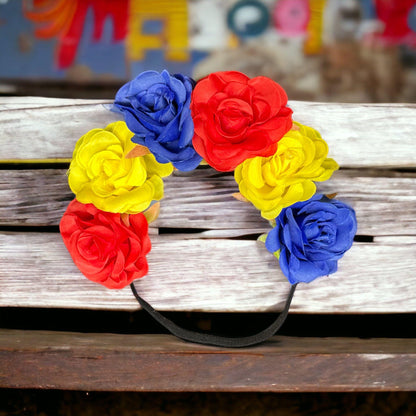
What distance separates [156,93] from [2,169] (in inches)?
17.3

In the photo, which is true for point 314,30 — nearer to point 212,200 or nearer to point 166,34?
point 166,34

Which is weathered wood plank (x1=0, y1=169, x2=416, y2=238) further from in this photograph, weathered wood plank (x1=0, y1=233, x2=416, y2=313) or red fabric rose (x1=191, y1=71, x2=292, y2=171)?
red fabric rose (x1=191, y1=71, x2=292, y2=171)

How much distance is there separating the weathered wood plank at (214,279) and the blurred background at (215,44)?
0.51m

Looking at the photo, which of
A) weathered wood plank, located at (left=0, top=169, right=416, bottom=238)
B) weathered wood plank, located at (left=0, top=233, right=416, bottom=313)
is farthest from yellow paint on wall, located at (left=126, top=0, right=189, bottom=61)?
weathered wood plank, located at (left=0, top=233, right=416, bottom=313)

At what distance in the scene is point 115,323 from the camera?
875 mm

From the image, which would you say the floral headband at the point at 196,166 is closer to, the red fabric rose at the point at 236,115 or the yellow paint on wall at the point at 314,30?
the red fabric rose at the point at 236,115

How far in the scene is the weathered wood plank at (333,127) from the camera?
0.72 m

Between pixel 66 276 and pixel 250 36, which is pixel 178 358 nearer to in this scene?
pixel 66 276

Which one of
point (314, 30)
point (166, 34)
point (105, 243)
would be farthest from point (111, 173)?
point (314, 30)

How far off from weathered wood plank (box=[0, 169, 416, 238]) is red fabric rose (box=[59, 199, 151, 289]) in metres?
0.09

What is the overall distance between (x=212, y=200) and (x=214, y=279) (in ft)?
0.53

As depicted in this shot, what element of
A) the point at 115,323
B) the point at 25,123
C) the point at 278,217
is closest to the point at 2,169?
the point at 25,123

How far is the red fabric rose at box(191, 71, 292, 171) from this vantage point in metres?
0.52

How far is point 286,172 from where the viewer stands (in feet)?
1.94
